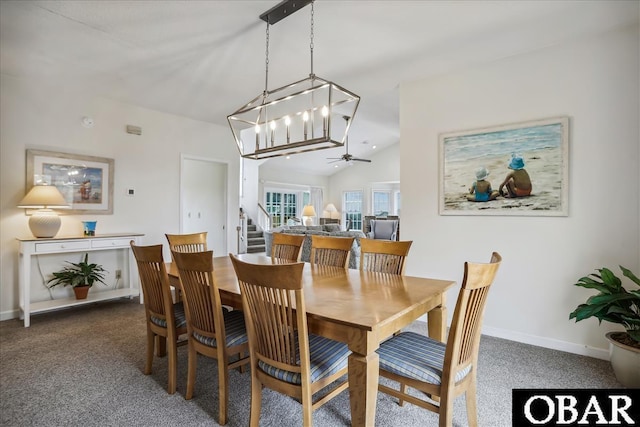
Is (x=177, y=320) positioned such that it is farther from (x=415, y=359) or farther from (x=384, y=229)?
(x=384, y=229)

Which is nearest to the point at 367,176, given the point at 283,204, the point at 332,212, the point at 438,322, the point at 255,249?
the point at 332,212

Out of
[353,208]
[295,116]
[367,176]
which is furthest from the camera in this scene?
[353,208]

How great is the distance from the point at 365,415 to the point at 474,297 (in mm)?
686

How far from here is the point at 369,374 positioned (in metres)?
1.39

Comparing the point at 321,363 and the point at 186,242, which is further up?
the point at 186,242

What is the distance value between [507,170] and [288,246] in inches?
83.6

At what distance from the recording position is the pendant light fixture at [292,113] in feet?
7.40

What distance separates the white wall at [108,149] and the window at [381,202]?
6435 mm

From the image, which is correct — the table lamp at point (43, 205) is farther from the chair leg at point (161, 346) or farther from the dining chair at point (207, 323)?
the dining chair at point (207, 323)

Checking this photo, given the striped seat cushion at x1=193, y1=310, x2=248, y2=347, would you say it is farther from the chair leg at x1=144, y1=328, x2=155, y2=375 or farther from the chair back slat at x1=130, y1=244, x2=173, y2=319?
the chair leg at x1=144, y1=328, x2=155, y2=375

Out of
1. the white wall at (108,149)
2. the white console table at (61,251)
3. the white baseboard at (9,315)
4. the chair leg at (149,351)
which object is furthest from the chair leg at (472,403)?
the white baseboard at (9,315)

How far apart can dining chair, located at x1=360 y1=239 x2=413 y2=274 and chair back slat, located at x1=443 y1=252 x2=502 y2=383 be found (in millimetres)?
914

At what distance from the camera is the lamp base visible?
3504 millimetres

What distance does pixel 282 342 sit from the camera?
1524 mm
